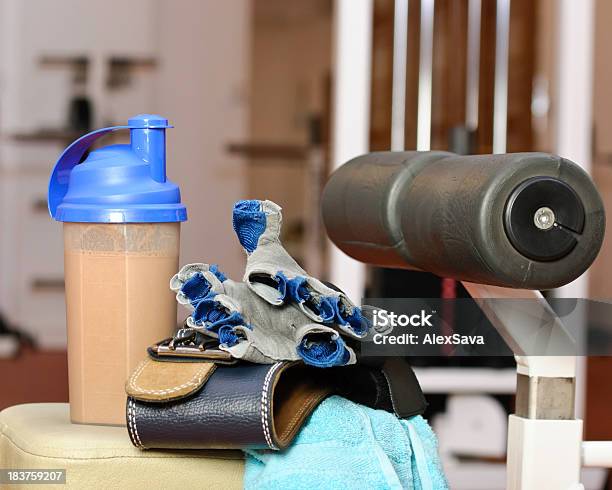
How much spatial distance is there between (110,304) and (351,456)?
0.97 feet

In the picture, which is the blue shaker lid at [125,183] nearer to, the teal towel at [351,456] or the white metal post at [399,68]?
the teal towel at [351,456]

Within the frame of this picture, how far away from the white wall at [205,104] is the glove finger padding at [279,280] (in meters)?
3.84

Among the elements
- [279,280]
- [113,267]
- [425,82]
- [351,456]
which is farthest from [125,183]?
[425,82]

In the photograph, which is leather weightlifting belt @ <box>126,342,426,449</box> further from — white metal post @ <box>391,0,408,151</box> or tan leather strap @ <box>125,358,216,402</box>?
white metal post @ <box>391,0,408,151</box>

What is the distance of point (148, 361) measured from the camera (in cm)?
87

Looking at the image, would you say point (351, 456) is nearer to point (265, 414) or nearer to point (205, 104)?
point (265, 414)

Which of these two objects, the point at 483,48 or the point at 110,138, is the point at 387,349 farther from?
the point at 110,138

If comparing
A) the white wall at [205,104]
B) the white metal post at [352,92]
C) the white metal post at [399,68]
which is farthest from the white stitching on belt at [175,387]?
the white wall at [205,104]

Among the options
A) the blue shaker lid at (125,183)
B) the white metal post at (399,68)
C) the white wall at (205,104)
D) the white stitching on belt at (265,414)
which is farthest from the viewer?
the white wall at (205,104)

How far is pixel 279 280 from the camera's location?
0.88m

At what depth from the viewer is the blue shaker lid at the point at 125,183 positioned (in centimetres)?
95

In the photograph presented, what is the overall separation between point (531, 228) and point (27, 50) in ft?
13.9

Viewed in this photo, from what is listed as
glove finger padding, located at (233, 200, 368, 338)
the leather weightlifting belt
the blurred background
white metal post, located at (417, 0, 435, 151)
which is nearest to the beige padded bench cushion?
the leather weightlifting belt

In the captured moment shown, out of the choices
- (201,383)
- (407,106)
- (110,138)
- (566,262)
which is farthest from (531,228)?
(110,138)
